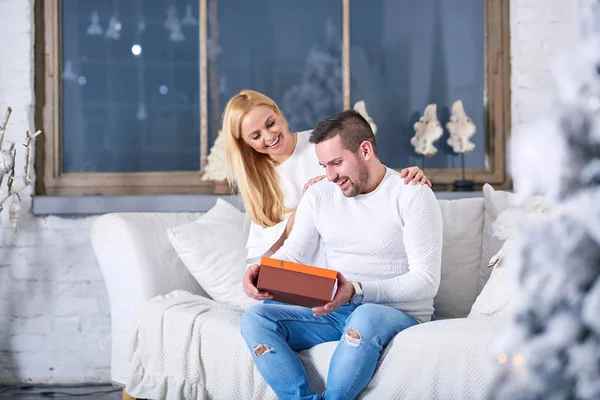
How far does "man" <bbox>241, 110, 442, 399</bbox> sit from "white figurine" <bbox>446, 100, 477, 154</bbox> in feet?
4.15

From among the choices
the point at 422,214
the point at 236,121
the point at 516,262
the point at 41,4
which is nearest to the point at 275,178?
the point at 236,121

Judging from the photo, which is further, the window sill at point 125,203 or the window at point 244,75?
the window at point 244,75

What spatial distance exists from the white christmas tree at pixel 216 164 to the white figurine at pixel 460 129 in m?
1.11

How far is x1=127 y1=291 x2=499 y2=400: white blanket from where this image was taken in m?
2.07

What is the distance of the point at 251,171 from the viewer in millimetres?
2818

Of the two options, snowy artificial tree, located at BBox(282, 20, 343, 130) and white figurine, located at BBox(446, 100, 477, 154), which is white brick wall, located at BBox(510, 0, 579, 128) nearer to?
white figurine, located at BBox(446, 100, 477, 154)

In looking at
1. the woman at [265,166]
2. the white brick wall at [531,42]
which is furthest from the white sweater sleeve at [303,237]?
the white brick wall at [531,42]

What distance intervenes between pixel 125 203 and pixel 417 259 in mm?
1726

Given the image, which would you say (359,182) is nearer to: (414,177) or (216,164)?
(414,177)

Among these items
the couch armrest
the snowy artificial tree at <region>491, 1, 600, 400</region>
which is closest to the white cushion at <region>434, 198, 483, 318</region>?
the couch armrest

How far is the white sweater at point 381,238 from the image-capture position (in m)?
2.27

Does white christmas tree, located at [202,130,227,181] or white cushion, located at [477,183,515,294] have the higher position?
white christmas tree, located at [202,130,227,181]

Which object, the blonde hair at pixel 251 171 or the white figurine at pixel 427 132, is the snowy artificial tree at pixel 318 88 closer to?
the white figurine at pixel 427 132

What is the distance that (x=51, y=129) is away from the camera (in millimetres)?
3639
